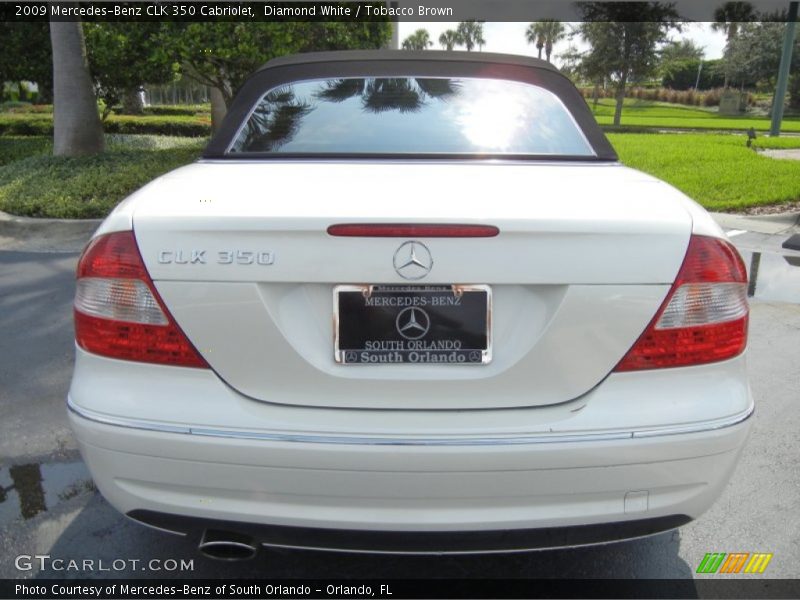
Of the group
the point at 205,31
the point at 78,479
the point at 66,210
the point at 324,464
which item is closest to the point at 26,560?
the point at 78,479

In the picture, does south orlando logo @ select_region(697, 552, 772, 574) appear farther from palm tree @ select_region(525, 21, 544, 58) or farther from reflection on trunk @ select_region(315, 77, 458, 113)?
palm tree @ select_region(525, 21, 544, 58)

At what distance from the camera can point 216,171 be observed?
7.92 feet

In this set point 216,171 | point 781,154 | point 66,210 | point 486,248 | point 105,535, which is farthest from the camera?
point 781,154

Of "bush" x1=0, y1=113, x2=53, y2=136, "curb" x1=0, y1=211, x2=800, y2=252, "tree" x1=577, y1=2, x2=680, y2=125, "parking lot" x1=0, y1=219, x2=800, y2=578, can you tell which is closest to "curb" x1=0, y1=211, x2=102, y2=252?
"curb" x1=0, y1=211, x2=800, y2=252

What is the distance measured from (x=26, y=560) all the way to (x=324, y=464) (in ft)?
4.57

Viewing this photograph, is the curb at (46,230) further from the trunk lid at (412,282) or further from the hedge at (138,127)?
the hedge at (138,127)

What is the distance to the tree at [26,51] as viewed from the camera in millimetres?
16672

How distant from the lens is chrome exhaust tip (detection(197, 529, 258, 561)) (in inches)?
76.7

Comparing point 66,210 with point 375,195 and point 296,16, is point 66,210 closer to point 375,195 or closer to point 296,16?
point 296,16

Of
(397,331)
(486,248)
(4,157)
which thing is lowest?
(4,157)

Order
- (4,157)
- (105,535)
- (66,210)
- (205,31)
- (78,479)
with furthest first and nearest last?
(4,157) < (205,31) < (66,210) < (78,479) < (105,535)

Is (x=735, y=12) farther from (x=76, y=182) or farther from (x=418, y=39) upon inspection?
(x=76, y=182)

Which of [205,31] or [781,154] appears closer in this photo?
[205,31]

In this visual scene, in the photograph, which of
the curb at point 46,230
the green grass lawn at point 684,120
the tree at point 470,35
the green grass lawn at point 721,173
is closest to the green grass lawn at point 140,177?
the green grass lawn at point 721,173
